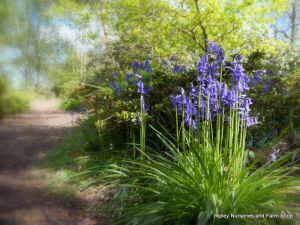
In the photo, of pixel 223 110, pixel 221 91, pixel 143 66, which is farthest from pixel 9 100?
pixel 143 66

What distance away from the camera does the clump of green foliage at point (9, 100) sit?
A: 59cm

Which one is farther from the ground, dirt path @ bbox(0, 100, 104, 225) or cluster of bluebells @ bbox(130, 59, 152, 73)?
cluster of bluebells @ bbox(130, 59, 152, 73)

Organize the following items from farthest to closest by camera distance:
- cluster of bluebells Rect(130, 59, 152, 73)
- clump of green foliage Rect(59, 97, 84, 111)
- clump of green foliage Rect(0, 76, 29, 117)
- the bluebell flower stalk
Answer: cluster of bluebells Rect(130, 59, 152, 73) → the bluebell flower stalk → clump of green foliage Rect(59, 97, 84, 111) → clump of green foliage Rect(0, 76, 29, 117)

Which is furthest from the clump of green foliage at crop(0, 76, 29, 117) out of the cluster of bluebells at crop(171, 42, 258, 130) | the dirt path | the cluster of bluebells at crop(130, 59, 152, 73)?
the cluster of bluebells at crop(130, 59, 152, 73)

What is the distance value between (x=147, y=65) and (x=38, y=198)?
3.85m

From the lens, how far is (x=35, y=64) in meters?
0.66

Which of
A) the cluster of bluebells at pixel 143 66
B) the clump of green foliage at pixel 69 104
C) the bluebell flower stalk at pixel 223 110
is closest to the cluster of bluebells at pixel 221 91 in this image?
the bluebell flower stalk at pixel 223 110

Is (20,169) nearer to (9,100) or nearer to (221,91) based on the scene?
(9,100)

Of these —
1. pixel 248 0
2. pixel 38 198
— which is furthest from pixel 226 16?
pixel 38 198

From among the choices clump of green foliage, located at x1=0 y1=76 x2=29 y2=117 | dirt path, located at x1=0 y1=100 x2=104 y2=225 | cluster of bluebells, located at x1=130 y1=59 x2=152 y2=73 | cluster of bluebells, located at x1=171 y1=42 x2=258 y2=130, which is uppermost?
Result: cluster of bluebells, located at x1=130 y1=59 x2=152 y2=73

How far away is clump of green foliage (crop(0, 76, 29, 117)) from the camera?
59 cm

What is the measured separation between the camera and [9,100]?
60 centimetres

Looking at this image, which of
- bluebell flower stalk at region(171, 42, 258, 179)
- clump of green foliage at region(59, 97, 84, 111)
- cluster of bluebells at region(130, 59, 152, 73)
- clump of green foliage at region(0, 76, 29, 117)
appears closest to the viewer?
clump of green foliage at region(0, 76, 29, 117)

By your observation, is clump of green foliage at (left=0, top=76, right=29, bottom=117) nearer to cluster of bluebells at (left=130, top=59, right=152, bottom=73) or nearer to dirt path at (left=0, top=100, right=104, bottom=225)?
dirt path at (left=0, top=100, right=104, bottom=225)
